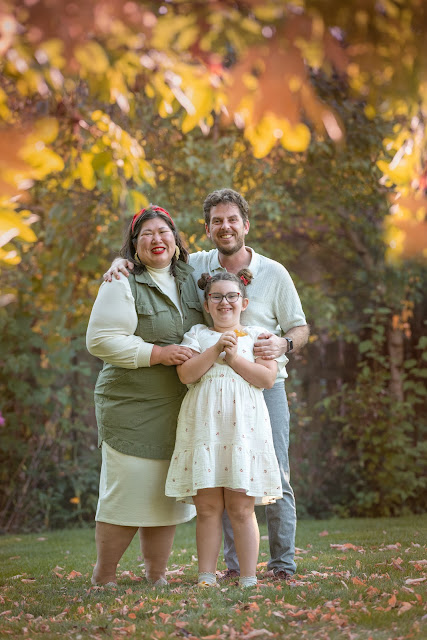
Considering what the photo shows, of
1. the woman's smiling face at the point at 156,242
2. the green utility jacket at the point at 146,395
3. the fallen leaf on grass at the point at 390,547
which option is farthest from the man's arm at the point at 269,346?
the fallen leaf on grass at the point at 390,547

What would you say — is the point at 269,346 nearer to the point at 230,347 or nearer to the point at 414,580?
the point at 230,347

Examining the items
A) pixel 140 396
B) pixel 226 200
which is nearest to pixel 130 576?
pixel 140 396

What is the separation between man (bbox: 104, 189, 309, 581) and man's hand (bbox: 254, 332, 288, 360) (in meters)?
0.13

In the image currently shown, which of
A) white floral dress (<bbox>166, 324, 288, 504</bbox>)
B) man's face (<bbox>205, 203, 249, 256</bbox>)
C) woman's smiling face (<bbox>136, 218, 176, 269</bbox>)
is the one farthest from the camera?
man's face (<bbox>205, 203, 249, 256</bbox>)

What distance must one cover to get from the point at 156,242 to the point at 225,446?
0.99m

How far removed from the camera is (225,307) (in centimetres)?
351

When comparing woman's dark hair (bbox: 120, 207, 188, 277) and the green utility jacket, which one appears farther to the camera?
woman's dark hair (bbox: 120, 207, 188, 277)

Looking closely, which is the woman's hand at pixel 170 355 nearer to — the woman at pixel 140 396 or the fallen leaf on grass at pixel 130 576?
the woman at pixel 140 396

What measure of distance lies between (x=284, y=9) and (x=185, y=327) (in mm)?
1791

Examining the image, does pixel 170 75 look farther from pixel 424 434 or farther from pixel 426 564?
pixel 424 434

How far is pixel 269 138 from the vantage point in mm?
2604

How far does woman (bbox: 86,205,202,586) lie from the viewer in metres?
3.54

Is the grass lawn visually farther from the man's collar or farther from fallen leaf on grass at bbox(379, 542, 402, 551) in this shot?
the man's collar

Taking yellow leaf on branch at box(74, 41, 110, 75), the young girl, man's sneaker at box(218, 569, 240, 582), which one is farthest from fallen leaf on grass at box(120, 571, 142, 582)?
yellow leaf on branch at box(74, 41, 110, 75)
